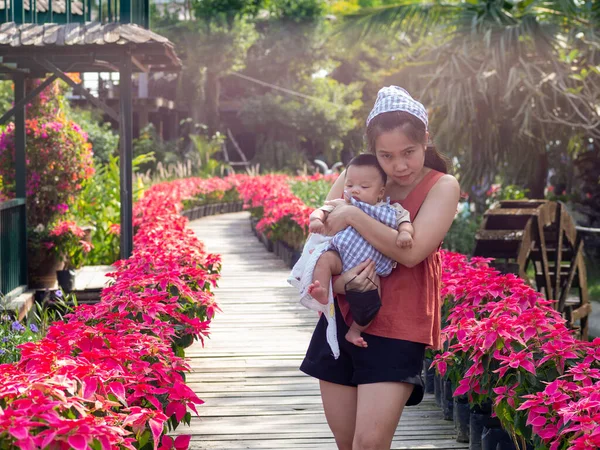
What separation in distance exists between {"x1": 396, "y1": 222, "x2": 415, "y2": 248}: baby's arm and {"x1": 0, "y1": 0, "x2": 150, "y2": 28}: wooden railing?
243 inches

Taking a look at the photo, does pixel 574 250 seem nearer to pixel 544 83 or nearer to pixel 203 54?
pixel 544 83

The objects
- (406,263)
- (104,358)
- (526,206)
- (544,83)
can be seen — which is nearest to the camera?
(406,263)

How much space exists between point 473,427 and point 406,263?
2036mm

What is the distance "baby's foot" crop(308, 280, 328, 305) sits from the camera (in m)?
3.16

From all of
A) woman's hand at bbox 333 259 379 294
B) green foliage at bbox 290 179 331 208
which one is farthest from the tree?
woman's hand at bbox 333 259 379 294

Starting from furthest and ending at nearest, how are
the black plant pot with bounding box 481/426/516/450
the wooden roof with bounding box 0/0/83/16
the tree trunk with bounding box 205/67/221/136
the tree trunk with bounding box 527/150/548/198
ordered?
the tree trunk with bounding box 205/67/221/136, the tree trunk with bounding box 527/150/548/198, the wooden roof with bounding box 0/0/83/16, the black plant pot with bounding box 481/426/516/450

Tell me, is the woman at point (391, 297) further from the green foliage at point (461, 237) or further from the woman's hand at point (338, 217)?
the green foliage at point (461, 237)

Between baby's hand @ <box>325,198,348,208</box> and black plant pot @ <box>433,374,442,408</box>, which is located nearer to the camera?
baby's hand @ <box>325,198,348,208</box>

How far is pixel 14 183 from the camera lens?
35.0 feet

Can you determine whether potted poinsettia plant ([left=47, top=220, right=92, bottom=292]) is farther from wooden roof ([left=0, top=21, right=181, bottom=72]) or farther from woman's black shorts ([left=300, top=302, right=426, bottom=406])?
woman's black shorts ([left=300, top=302, right=426, bottom=406])

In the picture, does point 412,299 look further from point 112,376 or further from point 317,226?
point 112,376

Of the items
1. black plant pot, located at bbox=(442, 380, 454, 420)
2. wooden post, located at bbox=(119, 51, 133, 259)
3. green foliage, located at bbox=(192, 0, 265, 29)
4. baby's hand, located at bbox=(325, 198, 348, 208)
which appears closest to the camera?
baby's hand, located at bbox=(325, 198, 348, 208)

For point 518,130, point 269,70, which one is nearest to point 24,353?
point 518,130

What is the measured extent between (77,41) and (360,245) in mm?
5606
